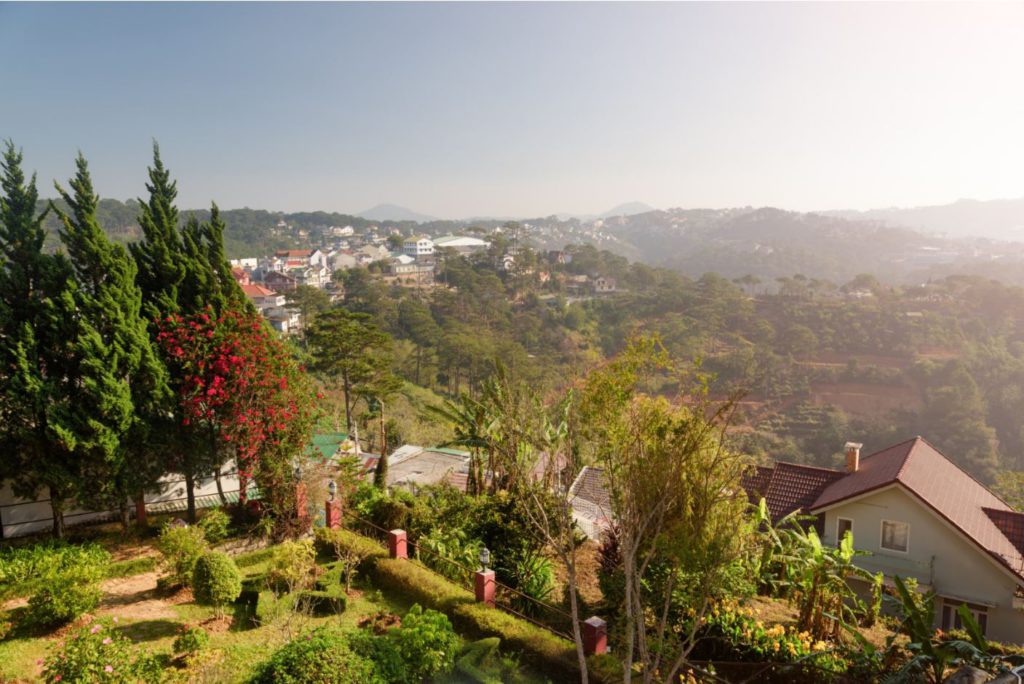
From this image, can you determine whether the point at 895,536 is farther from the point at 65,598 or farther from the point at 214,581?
the point at 65,598

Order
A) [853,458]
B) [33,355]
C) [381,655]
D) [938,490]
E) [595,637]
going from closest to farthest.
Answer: [381,655]
[595,637]
[33,355]
[938,490]
[853,458]

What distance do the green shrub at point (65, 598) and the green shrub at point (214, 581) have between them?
3.95 ft

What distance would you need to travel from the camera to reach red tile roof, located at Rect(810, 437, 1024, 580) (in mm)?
13521

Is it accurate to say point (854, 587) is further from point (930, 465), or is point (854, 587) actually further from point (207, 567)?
point (207, 567)

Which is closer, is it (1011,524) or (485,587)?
(485,587)

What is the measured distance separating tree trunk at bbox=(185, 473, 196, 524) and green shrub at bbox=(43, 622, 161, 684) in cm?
553

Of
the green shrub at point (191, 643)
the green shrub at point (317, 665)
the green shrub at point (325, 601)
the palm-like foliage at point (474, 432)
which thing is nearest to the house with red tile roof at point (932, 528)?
the palm-like foliage at point (474, 432)

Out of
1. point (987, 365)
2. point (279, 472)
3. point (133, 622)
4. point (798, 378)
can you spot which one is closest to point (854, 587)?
point (279, 472)

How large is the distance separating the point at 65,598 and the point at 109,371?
12.2 feet

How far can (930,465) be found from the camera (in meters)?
16.1

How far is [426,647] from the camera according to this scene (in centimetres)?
633

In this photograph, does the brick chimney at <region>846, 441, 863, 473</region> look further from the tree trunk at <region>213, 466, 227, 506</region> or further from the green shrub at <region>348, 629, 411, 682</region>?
the tree trunk at <region>213, 466, 227, 506</region>

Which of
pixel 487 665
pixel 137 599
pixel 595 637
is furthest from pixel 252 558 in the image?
pixel 595 637

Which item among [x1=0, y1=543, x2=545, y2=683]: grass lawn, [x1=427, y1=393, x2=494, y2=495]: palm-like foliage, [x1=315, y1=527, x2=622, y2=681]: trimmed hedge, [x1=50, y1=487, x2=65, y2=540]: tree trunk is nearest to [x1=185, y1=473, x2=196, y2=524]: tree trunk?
[x1=0, y1=543, x2=545, y2=683]: grass lawn
